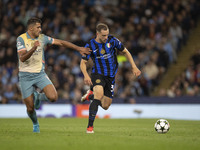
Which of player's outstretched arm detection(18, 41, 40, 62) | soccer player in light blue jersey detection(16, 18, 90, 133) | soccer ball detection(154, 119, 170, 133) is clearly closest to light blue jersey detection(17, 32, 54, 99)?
soccer player in light blue jersey detection(16, 18, 90, 133)

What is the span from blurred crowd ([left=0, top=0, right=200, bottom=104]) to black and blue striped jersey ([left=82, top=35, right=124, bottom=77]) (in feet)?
31.1

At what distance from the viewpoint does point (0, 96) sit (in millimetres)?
19328

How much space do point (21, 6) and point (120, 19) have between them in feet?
17.6

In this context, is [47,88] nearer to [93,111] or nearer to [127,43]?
[93,111]

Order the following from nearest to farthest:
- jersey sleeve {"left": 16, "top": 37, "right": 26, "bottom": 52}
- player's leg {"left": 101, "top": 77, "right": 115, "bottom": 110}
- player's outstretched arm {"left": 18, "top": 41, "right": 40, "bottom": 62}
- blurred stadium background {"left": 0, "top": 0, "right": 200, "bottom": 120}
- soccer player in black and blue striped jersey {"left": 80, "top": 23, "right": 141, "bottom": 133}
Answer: player's outstretched arm {"left": 18, "top": 41, "right": 40, "bottom": 62} < jersey sleeve {"left": 16, "top": 37, "right": 26, "bottom": 52} < soccer player in black and blue striped jersey {"left": 80, "top": 23, "right": 141, "bottom": 133} < player's leg {"left": 101, "top": 77, "right": 115, "bottom": 110} < blurred stadium background {"left": 0, "top": 0, "right": 200, "bottom": 120}

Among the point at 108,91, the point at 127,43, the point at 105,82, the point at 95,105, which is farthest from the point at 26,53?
the point at 127,43

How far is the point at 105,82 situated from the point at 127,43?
1131 cm

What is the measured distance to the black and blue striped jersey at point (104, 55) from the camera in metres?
9.33

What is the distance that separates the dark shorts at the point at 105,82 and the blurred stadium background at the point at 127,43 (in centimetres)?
874

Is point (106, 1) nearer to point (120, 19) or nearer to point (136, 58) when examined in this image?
point (120, 19)

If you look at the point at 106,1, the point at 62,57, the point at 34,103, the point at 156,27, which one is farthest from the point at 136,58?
the point at 34,103

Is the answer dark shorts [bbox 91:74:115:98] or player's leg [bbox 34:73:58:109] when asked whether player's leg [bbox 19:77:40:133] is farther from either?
dark shorts [bbox 91:74:115:98]

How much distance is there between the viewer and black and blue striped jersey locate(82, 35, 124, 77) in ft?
30.6

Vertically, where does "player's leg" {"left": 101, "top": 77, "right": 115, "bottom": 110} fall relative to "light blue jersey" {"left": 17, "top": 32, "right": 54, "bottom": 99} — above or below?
below
